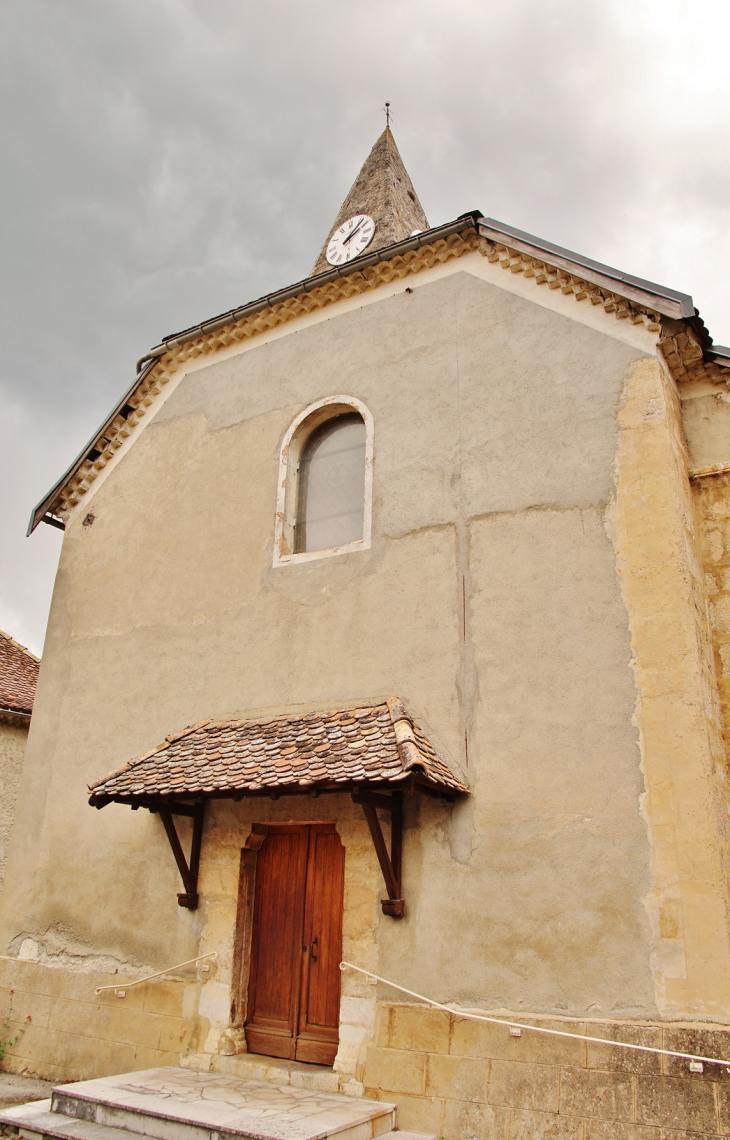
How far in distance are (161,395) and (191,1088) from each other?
297 inches

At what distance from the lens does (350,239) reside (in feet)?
41.4

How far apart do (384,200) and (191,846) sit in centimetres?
1029

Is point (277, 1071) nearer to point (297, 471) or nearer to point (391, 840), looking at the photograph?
Answer: point (391, 840)

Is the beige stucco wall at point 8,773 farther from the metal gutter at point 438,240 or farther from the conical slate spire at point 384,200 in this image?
the conical slate spire at point 384,200

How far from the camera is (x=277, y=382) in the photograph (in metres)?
9.09

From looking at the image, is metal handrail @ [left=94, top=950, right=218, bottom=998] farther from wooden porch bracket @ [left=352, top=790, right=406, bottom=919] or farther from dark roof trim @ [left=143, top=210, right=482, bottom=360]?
dark roof trim @ [left=143, top=210, right=482, bottom=360]

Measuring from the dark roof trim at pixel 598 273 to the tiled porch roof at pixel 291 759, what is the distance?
4028mm

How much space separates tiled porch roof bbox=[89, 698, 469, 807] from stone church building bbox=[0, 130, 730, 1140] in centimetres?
4

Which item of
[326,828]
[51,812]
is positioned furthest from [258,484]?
[51,812]

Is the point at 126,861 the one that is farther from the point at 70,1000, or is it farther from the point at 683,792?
the point at 683,792

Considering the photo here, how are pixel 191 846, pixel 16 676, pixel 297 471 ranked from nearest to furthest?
pixel 191 846 < pixel 297 471 < pixel 16 676

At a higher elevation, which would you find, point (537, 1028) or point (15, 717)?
point (15, 717)

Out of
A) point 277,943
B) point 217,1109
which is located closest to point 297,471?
point 277,943

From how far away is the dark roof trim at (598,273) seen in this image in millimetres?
6598
